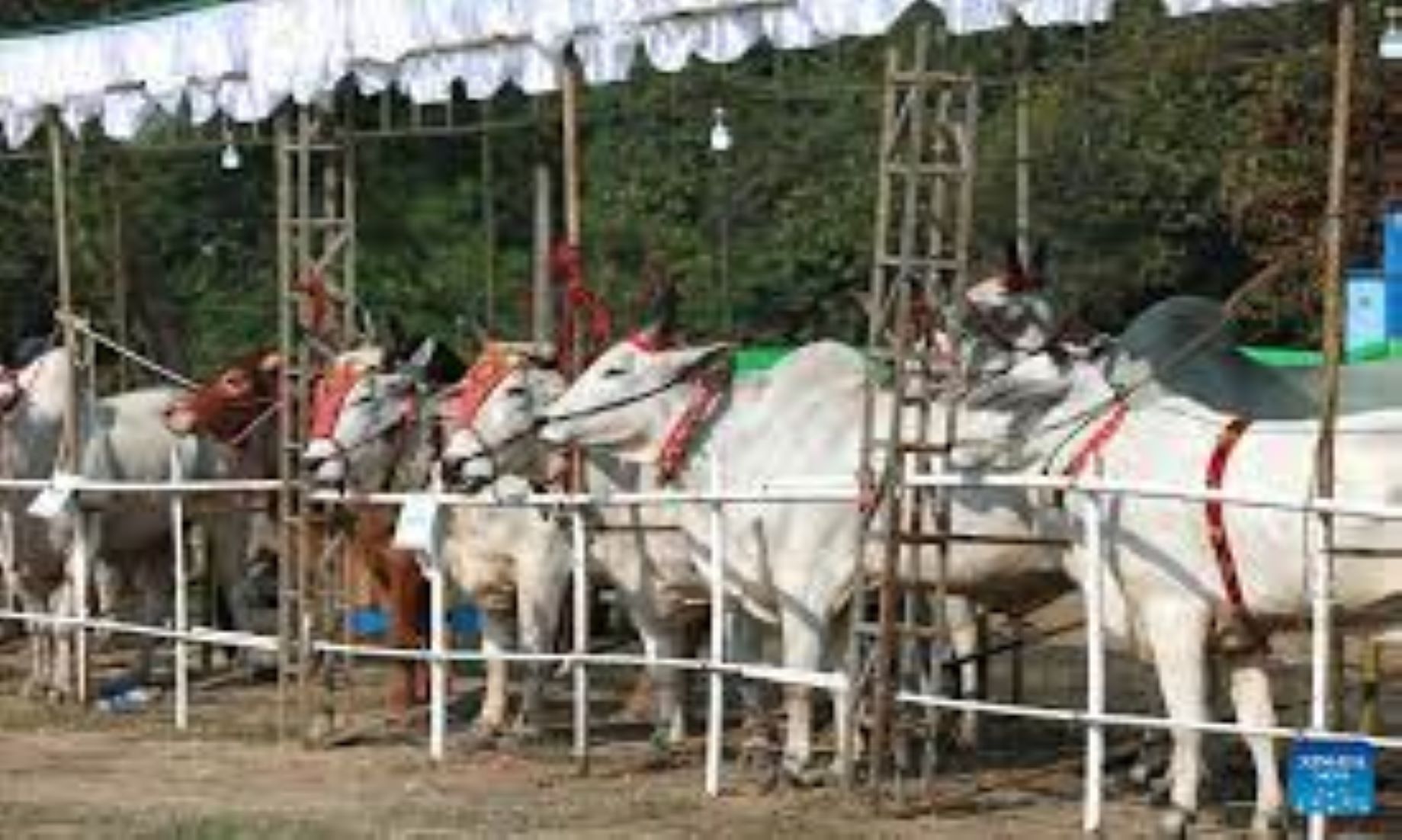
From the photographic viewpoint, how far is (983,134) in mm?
31406

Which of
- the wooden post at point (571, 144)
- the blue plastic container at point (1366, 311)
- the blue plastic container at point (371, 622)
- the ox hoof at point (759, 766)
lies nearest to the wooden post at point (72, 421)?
the blue plastic container at point (371, 622)

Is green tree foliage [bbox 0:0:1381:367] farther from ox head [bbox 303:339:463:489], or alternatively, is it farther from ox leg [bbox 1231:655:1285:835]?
ox leg [bbox 1231:655:1285:835]

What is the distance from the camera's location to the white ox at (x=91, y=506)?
1831 cm

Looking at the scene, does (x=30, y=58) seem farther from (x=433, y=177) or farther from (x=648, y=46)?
(x=433, y=177)

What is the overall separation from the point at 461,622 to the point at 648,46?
18.0 ft

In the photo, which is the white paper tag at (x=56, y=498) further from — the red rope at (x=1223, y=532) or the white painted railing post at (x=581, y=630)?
the red rope at (x=1223, y=532)

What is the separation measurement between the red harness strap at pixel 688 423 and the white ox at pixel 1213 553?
98.4 inches

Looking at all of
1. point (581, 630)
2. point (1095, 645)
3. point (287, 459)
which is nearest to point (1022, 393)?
point (1095, 645)

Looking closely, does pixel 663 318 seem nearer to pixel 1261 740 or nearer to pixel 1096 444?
pixel 1096 444

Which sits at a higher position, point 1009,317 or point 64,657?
point 1009,317

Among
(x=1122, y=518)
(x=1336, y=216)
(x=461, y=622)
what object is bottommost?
(x=461, y=622)

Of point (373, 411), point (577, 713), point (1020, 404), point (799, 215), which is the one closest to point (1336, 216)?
point (1020, 404)

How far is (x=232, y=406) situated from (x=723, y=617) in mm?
5376

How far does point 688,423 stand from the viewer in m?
14.7
